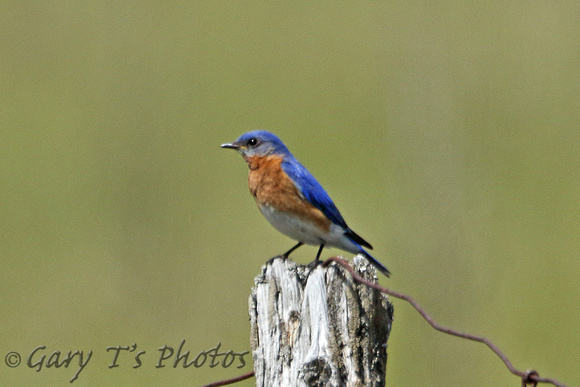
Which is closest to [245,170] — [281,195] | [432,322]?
[281,195]

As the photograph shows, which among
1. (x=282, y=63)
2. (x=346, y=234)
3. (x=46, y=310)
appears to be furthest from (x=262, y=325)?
(x=282, y=63)

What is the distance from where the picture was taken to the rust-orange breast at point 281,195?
15.1 feet

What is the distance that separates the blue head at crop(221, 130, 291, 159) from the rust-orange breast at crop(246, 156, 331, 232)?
126mm

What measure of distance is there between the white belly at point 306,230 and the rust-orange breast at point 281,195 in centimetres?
3

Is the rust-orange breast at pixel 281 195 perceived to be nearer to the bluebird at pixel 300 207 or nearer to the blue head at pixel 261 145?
the bluebird at pixel 300 207

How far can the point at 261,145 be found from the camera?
16.2ft

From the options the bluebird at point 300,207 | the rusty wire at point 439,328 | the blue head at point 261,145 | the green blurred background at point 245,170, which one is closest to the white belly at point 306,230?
the bluebird at point 300,207

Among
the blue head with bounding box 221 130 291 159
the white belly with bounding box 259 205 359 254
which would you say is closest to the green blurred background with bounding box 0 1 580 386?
the white belly with bounding box 259 205 359 254

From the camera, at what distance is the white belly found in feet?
15.2

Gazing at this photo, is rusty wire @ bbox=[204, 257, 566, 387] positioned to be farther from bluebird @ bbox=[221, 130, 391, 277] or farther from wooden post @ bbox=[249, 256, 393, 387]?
bluebird @ bbox=[221, 130, 391, 277]

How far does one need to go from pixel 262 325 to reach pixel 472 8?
8.43 m

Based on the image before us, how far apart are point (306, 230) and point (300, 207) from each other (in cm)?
16

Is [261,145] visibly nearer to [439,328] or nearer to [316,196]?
[316,196]

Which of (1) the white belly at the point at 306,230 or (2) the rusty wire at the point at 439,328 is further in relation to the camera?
(1) the white belly at the point at 306,230
